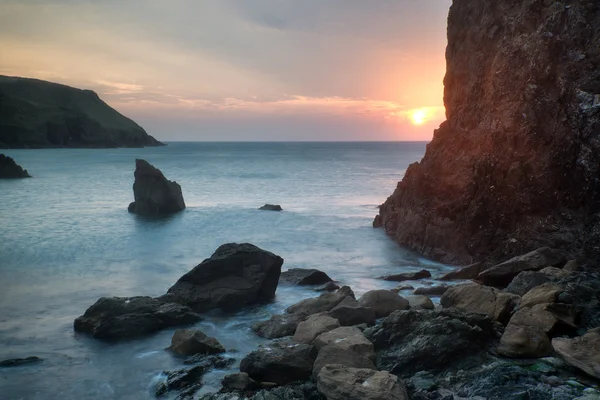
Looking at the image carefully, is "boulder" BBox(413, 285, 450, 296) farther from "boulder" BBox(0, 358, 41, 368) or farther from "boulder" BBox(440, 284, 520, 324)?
"boulder" BBox(0, 358, 41, 368)

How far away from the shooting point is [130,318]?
48.9 feet

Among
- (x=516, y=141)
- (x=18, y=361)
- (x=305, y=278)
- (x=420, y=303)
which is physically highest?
(x=516, y=141)

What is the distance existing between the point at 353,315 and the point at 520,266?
639cm

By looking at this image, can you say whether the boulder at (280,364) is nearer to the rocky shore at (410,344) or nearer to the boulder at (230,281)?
the rocky shore at (410,344)

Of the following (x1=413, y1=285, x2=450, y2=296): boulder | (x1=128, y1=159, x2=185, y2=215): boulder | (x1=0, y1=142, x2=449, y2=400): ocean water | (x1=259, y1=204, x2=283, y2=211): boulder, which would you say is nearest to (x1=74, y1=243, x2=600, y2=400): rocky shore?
(x1=0, y1=142, x2=449, y2=400): ocean water

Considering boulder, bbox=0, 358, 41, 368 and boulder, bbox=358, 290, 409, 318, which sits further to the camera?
boulder, bbox=358, 290, 409, 318

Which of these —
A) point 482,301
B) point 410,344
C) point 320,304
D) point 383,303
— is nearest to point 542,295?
point 482,301

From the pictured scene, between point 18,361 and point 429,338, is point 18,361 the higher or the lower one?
the lower one

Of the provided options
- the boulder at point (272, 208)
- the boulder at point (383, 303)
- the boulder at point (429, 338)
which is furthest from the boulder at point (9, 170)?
the boulder at point (429, 338)

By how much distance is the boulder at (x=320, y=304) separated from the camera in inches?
605

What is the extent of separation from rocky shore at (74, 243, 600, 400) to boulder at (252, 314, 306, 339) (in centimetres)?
4

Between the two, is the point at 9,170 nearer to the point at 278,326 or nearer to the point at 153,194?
the point at 153,194

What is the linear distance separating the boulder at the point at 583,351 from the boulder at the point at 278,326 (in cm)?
666

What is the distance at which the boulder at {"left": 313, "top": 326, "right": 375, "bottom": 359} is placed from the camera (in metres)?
11.0
